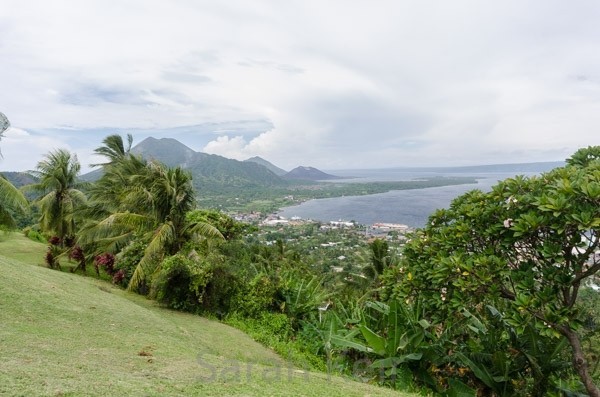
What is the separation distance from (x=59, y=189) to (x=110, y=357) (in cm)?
1223

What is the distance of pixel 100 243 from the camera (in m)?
12.3

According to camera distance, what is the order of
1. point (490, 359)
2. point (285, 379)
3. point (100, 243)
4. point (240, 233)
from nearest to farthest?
point (285, 379)
point (490, 359)
point (240, 233)
point (100, 243)

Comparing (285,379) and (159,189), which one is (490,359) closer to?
(285,379)

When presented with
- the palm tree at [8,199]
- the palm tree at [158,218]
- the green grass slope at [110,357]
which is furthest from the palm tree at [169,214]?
the palm tree at [8,199]

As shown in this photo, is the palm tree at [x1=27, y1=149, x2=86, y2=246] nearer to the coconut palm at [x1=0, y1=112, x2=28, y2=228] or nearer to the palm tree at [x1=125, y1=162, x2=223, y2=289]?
the coconut palm at [x1=0, y1=112, x2=28, y2=228]

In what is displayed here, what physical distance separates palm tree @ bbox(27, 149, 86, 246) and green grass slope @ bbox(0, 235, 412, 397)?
8155 millimetres

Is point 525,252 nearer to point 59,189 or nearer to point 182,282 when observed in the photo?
point 182,282

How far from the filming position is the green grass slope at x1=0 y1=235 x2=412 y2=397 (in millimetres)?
2736

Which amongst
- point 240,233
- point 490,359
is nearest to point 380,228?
point 240,233

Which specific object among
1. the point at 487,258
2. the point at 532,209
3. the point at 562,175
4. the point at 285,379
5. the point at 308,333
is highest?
the point at 562,175

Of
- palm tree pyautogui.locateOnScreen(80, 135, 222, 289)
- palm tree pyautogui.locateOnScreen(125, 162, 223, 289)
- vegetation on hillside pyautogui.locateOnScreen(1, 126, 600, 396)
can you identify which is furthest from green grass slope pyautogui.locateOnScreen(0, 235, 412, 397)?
palm tree pyautogui.locateOnScreen(125, 162, 223, 289)

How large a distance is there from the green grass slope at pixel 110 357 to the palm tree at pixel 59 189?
815 centimetres

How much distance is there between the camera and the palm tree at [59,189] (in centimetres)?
1337

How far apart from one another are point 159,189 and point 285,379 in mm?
6979
